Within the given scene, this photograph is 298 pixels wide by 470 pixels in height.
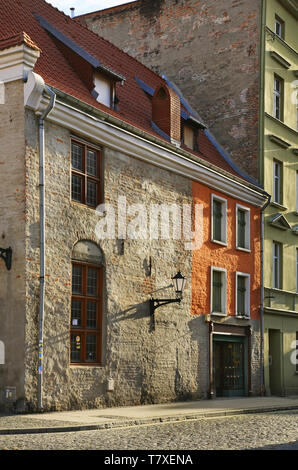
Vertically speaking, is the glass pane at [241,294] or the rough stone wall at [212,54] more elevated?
the rough stone wall at [212,54]

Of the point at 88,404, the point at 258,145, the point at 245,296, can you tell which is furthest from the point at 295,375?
the point at 88,404

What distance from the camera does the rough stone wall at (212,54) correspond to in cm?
2850

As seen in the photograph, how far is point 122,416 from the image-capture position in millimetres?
15727

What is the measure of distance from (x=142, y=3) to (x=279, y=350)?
50.5ft

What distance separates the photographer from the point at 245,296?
86.6ft

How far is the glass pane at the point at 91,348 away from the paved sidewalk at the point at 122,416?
4.20 ft

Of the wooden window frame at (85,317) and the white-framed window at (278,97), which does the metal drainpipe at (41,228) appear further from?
the white-framed window at (278,97)

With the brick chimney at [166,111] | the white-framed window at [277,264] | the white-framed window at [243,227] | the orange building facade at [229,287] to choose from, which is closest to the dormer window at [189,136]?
the brick chimney at [166,111]

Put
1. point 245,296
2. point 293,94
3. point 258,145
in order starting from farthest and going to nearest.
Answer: point 293,94 → point 258,145 → point 245,296

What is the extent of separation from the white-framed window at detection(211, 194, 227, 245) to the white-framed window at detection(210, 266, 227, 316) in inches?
40.1

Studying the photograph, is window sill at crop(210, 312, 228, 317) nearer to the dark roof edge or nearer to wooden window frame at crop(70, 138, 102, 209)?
wooden window frame at crop(70, 138, 102, 209)

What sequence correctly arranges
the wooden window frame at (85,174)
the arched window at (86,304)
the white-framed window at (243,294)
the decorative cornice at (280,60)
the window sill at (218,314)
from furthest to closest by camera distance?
the decorative cornice at (280,60), the white-framed window at (243,294), the window sill at (218,314), the wooden window frame at (85,174), the arched window at (86,304)

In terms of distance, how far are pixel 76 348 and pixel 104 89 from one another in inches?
300
